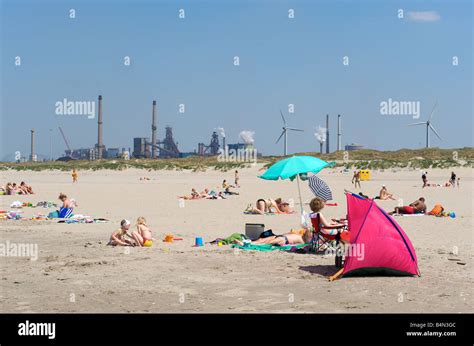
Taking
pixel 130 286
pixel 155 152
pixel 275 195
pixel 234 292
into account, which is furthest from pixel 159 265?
pixel 155 152

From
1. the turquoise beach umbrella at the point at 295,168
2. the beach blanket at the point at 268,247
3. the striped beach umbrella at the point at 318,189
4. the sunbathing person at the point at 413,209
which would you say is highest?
the turquoise beach umbrella at the point at 295,168

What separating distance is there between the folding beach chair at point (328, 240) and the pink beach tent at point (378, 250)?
1.54ft

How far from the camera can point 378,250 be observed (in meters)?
9.46

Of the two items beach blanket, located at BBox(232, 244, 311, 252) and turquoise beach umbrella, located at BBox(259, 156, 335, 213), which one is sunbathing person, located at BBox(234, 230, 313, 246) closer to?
beach blanket, located at BBox(232, 244, 311, 252)

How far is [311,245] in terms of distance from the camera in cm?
1183

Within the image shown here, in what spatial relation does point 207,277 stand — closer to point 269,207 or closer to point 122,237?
point 122,237

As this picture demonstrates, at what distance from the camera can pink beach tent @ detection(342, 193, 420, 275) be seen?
943 cm

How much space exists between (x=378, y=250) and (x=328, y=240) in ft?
7.07

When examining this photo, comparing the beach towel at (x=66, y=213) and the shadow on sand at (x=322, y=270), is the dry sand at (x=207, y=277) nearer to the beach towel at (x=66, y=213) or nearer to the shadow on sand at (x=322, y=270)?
the shadow on sand at (x=322, y=270)

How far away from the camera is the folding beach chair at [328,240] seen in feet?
33.0

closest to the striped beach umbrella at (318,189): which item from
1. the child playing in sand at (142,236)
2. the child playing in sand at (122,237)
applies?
the child playing in sand at (142,236)

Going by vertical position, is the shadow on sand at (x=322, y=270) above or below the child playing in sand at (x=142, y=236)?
below

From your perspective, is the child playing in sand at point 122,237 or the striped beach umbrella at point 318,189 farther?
the striped beach umbrella at point 318,189
